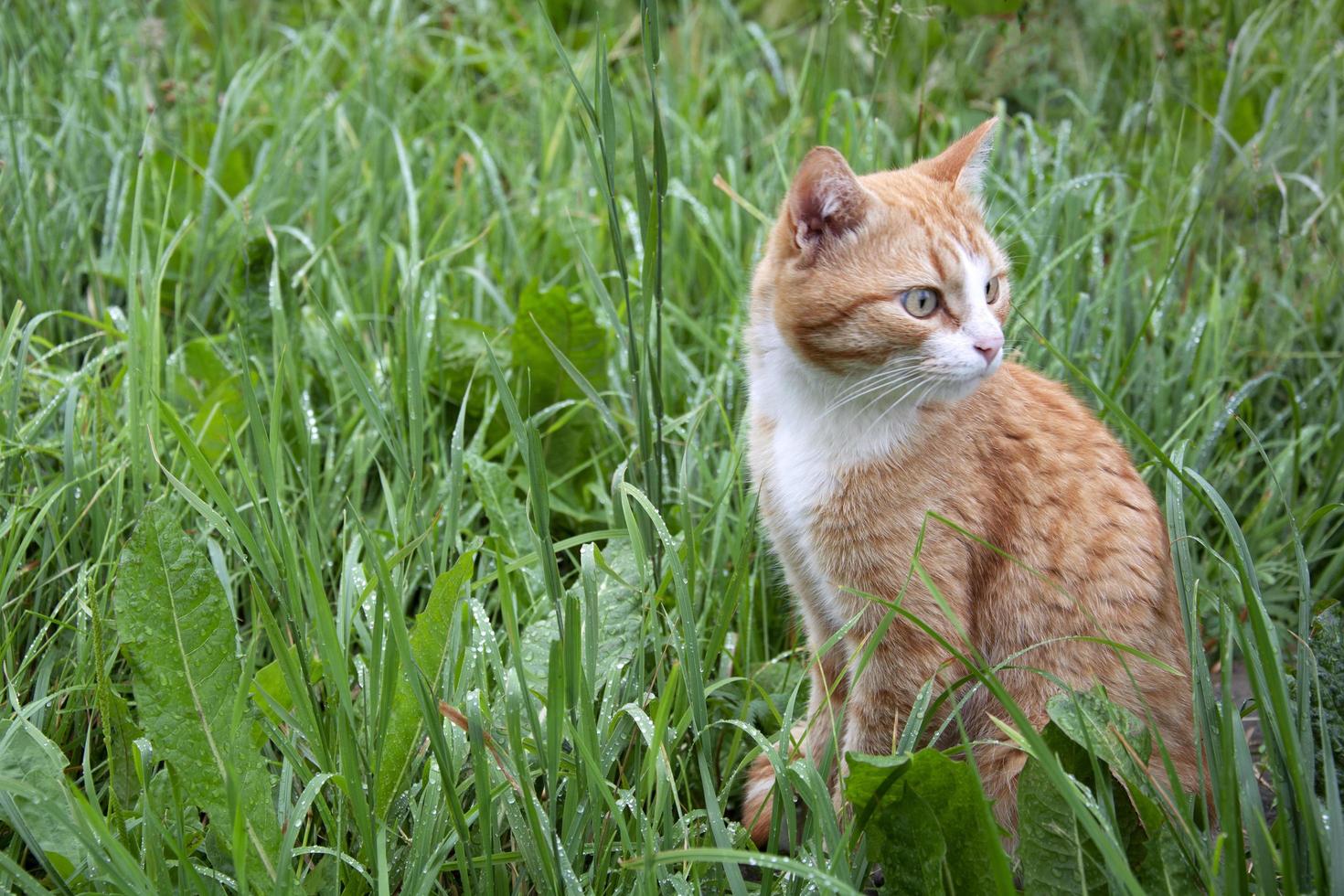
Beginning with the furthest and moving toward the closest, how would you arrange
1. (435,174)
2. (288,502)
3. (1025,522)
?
1. (435,174)
2. (288,502)
3. (1025,522)

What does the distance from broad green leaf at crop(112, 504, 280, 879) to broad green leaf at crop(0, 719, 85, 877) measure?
0.14m

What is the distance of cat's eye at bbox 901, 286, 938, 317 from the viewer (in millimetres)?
2047

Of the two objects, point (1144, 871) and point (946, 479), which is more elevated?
point (946, 479)

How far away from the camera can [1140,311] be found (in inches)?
123

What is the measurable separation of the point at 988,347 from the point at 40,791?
1537 millimetres


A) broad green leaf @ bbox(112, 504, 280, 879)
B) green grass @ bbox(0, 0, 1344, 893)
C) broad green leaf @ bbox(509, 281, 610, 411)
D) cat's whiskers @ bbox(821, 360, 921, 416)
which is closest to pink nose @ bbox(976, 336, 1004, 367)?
cat's whiskers @ bbox(821, 360, 921, 416)

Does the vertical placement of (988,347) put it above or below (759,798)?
above

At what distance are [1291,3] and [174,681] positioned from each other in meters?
4.19

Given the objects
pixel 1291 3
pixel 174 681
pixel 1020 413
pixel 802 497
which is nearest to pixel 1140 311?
pixel 1020 413

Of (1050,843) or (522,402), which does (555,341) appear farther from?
(1050,843)

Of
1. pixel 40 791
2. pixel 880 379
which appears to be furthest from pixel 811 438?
pixel 40 791

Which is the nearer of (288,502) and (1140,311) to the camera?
(288,502)

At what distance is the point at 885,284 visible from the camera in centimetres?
204

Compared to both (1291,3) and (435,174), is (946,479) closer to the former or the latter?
(435,174)
